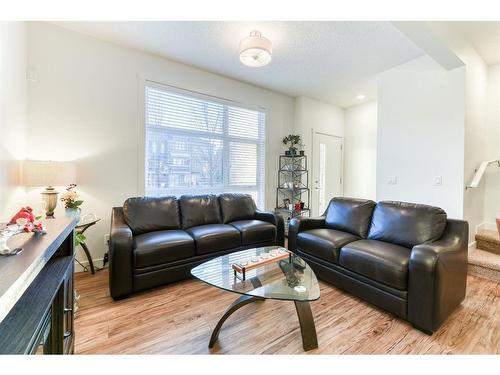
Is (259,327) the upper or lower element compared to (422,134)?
lower

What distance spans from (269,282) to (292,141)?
3244 mm

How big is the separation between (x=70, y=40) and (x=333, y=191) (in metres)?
4.89

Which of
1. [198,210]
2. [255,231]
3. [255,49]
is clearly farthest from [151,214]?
[255,49]

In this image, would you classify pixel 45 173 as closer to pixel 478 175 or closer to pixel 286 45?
pixel 286 45

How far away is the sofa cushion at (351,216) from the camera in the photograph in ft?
8.32

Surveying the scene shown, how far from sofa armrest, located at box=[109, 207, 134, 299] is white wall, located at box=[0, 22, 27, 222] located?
81 cm

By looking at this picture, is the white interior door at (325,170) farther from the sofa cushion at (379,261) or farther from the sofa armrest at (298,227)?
the sofa cushion at (379,261)

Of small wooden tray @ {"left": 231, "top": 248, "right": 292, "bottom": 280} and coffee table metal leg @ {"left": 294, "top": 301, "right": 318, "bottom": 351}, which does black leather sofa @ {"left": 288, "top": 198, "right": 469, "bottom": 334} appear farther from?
coffee table metal leg @ {"left": 294, "top": 301, "right": 318, "bottom": 351}

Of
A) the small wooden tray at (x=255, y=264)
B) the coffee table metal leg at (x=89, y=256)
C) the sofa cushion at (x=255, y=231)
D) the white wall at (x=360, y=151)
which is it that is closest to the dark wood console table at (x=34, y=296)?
the small wooden tray at (x=255, y=264)

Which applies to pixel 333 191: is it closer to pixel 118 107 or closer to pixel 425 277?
pixel 425 277

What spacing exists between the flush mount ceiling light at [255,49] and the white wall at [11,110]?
6.08 feet

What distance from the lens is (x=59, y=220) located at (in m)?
1.40

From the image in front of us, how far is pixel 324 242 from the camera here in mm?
2326
